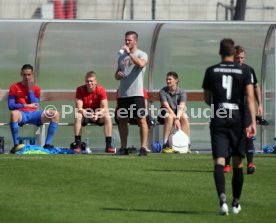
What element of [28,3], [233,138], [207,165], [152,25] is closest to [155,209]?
[233,138]

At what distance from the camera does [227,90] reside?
12484 mm

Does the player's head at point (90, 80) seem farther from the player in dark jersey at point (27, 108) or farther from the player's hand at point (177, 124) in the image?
the player's hand at point (177, 124)

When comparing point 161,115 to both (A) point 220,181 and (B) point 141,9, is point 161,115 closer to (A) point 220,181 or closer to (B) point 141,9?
(A) point 220,181

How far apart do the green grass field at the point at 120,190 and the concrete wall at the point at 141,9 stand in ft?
54.9

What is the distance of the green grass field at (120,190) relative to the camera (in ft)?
39.0

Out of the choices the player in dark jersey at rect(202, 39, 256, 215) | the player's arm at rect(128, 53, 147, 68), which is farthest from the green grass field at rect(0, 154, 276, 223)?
the player's arm at rect(128, 53, 147, 68)

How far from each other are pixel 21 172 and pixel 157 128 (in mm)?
7454

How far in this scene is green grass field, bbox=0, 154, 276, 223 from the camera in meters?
11.9

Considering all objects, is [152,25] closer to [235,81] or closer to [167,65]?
[167,65]

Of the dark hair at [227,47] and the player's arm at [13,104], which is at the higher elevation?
the dark hair at [227,47]

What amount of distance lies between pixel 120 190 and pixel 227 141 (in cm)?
226

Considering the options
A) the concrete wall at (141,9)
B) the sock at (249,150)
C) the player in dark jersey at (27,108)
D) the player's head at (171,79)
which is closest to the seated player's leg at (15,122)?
the player in dark jersey at (27,108)

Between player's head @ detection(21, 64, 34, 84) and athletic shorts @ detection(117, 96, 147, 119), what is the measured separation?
2222 mm

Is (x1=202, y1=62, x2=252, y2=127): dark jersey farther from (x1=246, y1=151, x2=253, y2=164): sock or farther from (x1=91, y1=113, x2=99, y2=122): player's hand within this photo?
(x1=91, y1=113, x2=99, y2=122): player's hand
